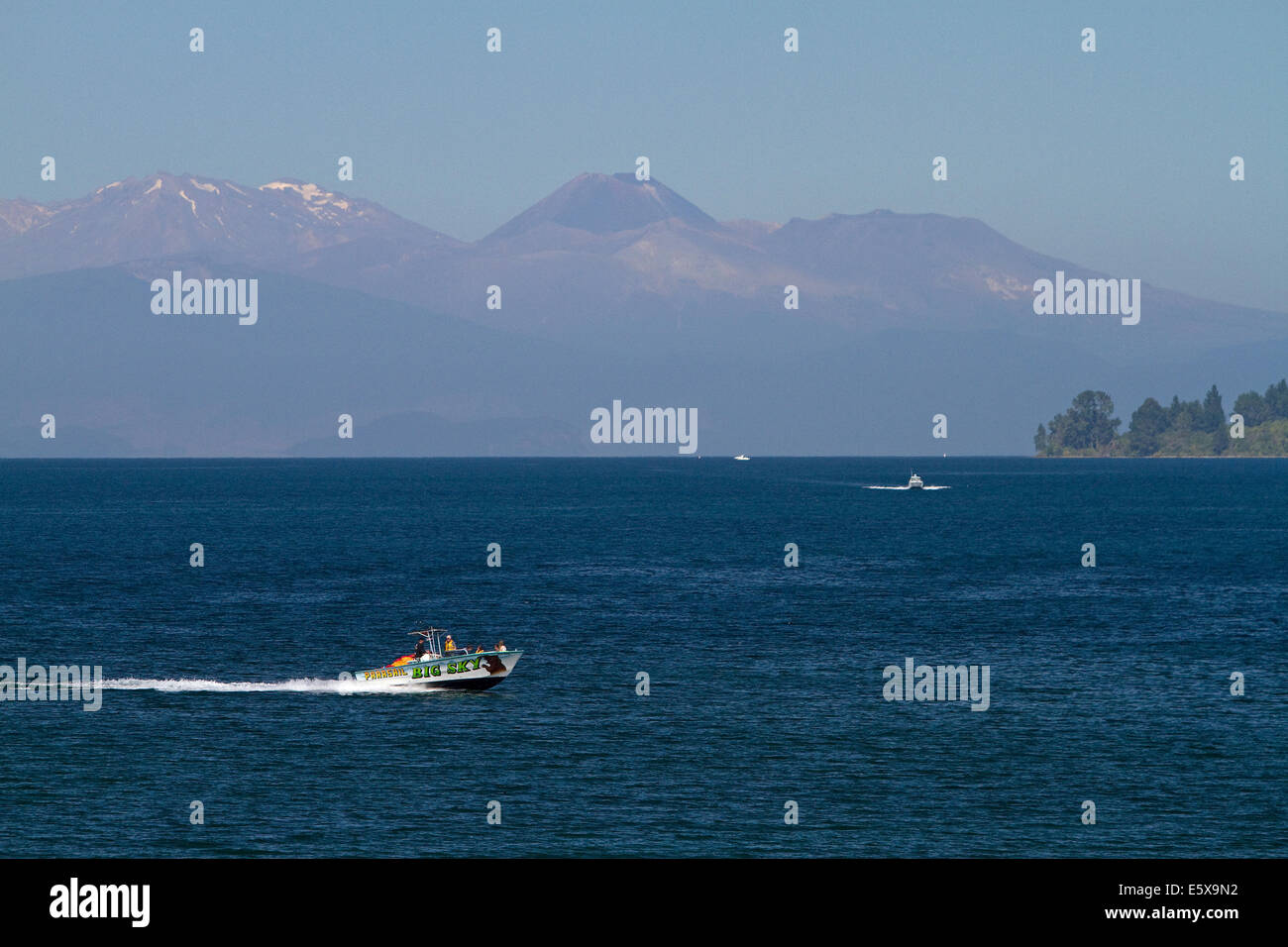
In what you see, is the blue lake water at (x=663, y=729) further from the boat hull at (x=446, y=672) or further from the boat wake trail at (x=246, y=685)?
the boat hull at (x=446, y=672)

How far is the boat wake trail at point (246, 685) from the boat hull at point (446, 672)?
0.72 m

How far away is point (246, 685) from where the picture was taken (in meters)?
83.6

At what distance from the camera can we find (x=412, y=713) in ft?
249

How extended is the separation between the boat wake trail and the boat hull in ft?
2.35

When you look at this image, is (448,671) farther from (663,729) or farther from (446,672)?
(663,729)

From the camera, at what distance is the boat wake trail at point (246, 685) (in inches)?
3221

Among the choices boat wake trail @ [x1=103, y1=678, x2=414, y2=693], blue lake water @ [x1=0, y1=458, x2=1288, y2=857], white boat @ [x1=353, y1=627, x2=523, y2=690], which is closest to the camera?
blue lake water @ [x1=0, y1=458, x2=1288, y2=857]

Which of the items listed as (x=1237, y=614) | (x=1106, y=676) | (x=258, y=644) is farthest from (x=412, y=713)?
(x=1237, y=614)

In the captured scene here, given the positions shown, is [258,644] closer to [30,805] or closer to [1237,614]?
[30,805]

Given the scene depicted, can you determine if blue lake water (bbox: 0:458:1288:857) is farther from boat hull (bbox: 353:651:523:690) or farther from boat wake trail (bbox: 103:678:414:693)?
boat hull (bbox: 353:651:523:690)

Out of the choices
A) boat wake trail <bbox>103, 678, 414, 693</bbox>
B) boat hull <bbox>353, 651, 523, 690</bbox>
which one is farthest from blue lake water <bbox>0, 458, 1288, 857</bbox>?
boat hull <bbox>353, 651, 523, 690</bbox>

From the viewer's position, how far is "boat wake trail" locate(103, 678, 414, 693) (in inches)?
3221

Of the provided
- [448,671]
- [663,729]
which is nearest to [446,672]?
[448,671]
